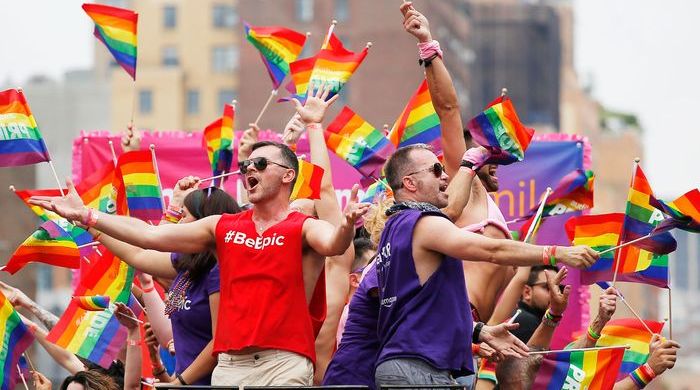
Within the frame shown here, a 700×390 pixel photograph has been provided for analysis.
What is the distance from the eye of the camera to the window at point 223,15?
334ft

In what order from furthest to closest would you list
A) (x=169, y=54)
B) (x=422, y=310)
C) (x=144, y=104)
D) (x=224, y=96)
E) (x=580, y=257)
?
(x=169, y=54), (x=144, y=104), (x=224, y=96), (x=422, y=310), (x=580, y=257)

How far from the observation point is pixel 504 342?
9234 mm

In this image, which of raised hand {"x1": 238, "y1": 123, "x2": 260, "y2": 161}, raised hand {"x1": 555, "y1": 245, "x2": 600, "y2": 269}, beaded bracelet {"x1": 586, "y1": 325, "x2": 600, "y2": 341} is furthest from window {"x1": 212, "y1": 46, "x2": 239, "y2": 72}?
raised hand {"x1": 555, "y1": 245, "x2": 600, "y2": 269}

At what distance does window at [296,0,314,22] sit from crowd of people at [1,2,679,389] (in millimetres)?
78862

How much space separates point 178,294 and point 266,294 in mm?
1080

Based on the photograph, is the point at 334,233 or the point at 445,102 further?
the point at 445,102

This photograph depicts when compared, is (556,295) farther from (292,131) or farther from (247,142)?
(247,142)

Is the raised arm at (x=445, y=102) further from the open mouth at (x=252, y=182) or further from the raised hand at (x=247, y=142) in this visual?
the raised hand at (x=247, y=142)

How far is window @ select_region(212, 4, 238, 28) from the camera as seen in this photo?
102 meters

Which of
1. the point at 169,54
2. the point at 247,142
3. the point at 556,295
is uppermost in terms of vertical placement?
the point at 247,142

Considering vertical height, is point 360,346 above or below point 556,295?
below

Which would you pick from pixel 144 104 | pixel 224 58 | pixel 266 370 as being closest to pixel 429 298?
pixel 266 370

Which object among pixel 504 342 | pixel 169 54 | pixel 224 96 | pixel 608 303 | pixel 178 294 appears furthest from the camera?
pixel 169 54

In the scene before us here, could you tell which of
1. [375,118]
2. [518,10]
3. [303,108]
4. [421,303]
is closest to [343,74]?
[303,108]
